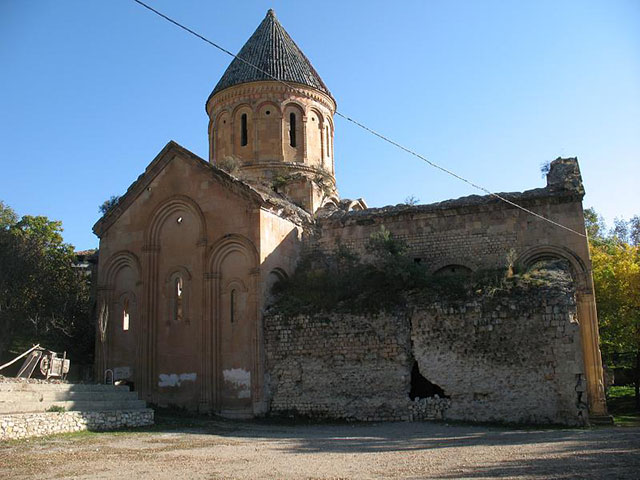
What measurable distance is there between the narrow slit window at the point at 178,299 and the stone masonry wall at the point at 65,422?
150 inches

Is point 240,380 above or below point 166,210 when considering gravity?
below

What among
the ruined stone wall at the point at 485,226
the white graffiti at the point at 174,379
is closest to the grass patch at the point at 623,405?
the ruined stone wall at the point at 485,226

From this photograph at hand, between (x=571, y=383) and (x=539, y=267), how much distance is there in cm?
308

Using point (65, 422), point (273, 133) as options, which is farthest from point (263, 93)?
point (65, 422)

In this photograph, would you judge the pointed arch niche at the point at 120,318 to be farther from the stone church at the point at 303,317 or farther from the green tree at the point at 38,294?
the green tree at the point at 38,294

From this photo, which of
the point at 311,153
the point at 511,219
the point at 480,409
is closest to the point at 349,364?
the point at 480,409

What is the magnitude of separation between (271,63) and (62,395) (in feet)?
43.7

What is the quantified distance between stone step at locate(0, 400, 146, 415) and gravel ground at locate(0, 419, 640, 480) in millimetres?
854

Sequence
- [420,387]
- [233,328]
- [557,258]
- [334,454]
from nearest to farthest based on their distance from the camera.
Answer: [334,454], [420,387], [557,258], [233,328]

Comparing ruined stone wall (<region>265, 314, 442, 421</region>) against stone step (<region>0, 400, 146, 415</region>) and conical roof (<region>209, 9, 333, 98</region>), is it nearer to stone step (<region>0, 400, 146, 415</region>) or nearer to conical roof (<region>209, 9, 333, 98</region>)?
stone step (<region>0, 400, 146, 415</region>)

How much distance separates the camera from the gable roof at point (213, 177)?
16.8 metres

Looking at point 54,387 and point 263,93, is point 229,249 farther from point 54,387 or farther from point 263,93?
point 263,93

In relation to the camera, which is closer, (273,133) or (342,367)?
(342,367)

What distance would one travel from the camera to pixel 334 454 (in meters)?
9.40
